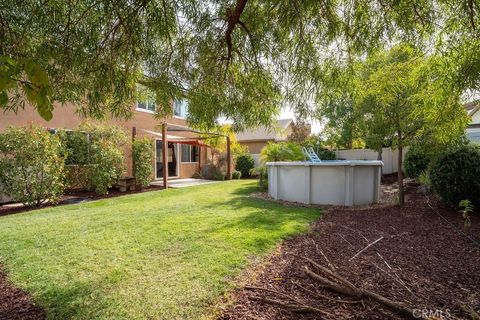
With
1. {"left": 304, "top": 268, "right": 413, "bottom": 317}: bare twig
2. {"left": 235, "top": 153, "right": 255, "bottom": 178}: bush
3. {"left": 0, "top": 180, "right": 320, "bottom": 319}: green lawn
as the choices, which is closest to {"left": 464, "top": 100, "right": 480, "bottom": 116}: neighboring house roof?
{"left": 0, "top": 180, "right": 320, "bottom": 319}: green lawn

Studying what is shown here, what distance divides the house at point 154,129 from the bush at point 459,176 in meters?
6.36

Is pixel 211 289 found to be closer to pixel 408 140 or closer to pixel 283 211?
pixel 283 211

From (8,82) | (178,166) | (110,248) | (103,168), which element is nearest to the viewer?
(8,82)

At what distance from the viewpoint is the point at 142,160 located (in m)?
12.9

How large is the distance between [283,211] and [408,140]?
396cm

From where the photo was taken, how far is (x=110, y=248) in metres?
4.80

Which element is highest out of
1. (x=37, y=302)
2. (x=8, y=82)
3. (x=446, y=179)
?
(x=8, y=82)

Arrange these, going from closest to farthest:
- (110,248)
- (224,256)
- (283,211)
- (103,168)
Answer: (224,256), (110,248), (283,211), (103,168)

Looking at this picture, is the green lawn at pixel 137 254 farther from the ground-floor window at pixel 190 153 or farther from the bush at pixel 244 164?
the bush at pixel 244 164

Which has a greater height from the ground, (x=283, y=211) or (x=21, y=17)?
(x=21, y=17)

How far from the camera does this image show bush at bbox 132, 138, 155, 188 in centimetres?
1284

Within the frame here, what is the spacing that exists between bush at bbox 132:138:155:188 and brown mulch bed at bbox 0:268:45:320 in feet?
30.5

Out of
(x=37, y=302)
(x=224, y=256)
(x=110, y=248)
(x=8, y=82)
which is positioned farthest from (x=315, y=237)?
(x=8, y=82)

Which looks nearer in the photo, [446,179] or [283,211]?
[446,179]
